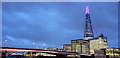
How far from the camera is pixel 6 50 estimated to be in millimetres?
67438

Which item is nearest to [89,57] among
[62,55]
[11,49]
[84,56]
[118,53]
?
[84,56]

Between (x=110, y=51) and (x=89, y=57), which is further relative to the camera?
(x=110, y=51)

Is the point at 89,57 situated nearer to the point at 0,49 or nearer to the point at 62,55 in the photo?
the point at 62,55

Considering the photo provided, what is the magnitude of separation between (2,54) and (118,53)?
105 m

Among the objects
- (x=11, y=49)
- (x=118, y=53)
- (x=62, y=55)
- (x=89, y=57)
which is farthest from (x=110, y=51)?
(x=11, y=49)

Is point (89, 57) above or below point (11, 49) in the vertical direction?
below

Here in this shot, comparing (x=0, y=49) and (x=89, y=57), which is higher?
(x=0, y=49)

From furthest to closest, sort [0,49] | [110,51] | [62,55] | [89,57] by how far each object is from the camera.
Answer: [110,51] < [89,57] < [62,55] < [0,49]

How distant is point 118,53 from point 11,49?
10216 cm

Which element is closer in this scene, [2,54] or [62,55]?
[2,54]

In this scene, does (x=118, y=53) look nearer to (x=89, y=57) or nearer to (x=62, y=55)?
(x=89, y=57)

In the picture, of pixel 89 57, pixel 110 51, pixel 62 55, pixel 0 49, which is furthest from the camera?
pixel 110 51

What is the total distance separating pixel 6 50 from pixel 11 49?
213 centimetres

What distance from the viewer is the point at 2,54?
6806 centimetres
